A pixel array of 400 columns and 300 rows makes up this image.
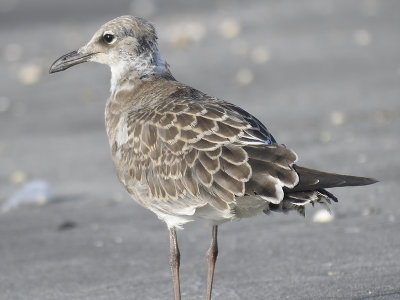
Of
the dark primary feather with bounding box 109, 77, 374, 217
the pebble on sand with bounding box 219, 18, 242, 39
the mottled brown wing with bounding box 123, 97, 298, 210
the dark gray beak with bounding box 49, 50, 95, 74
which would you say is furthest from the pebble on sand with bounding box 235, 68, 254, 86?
the mottled brown wing with bounding box 123, 97, 298, 210

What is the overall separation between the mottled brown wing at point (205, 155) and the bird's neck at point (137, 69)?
619 mm

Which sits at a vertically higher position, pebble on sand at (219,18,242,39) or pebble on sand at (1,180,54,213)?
pebble on sand at (219,18,242,39)

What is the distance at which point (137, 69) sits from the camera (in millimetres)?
6770

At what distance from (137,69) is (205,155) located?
A: 1473 mm

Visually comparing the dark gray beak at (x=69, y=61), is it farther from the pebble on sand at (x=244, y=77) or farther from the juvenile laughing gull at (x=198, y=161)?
the pebble on sand at (x=244, y=77)

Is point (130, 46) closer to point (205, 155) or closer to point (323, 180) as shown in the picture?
point (205, 155)

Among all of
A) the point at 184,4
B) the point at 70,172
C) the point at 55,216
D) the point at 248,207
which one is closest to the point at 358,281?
the point at 248,207

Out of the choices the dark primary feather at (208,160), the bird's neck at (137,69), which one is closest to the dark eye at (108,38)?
the bird's neck at (137,69)

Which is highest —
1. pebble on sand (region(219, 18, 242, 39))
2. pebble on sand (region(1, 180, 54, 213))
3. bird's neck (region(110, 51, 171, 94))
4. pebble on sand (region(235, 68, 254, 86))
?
bird's neck (region(110, 51, 171, 94))

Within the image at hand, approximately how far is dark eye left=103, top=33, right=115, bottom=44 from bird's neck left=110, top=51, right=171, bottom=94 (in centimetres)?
18

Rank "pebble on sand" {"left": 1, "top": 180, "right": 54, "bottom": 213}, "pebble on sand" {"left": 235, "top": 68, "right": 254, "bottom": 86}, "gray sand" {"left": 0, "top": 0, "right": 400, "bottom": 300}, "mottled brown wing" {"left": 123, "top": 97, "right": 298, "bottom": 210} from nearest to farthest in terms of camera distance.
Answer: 1. "mottled brown wing" {"left": 123, "top": 97, "right": 298, "bottom": 210}
2. "gray sand" {"left": 0, "top": 0, "right": 400, "bottom": 300}
3. "pebble on sand" {"left": 1, "top": 180, "right": 54, "bottom": 213}
4. "pebble on sand" {"left": 235, "top": 68, "right": 254, "bottom": 86}

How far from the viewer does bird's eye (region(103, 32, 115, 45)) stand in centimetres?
684

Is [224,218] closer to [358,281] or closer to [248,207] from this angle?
[248,207]

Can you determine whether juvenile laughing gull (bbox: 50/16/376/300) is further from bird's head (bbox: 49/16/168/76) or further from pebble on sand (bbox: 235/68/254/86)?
pebble on sand (bbox: 235/68/254/86)
